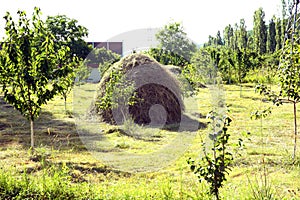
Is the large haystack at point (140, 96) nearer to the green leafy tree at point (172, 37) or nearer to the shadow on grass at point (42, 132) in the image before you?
the shadow on grass at point (42, 132)

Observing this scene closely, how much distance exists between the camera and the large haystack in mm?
10781

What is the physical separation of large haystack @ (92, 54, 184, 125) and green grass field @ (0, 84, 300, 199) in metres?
0.69

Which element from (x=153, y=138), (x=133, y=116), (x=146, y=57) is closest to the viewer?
(x=153, y=138)

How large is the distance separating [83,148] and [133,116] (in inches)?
124

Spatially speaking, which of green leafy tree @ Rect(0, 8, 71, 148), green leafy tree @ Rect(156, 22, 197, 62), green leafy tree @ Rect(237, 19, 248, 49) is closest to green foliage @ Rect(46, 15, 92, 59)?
green leafy tree @ Rect(156, 22, 197, 62)

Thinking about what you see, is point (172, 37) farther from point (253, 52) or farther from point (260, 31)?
point (253, 52)

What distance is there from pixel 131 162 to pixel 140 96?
446 centimetres

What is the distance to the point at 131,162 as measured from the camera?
6.94 m

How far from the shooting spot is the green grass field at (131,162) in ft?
14.4

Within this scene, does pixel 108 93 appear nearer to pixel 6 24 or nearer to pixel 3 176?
pixel 6 24

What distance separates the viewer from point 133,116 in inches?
439

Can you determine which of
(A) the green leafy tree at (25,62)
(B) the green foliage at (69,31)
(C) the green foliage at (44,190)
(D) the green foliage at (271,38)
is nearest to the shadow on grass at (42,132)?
(A) the green leafy tree at (25,62)

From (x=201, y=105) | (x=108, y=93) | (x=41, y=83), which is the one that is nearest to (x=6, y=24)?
(x=41, y=83)

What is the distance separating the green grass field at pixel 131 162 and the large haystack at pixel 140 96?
0.69m
